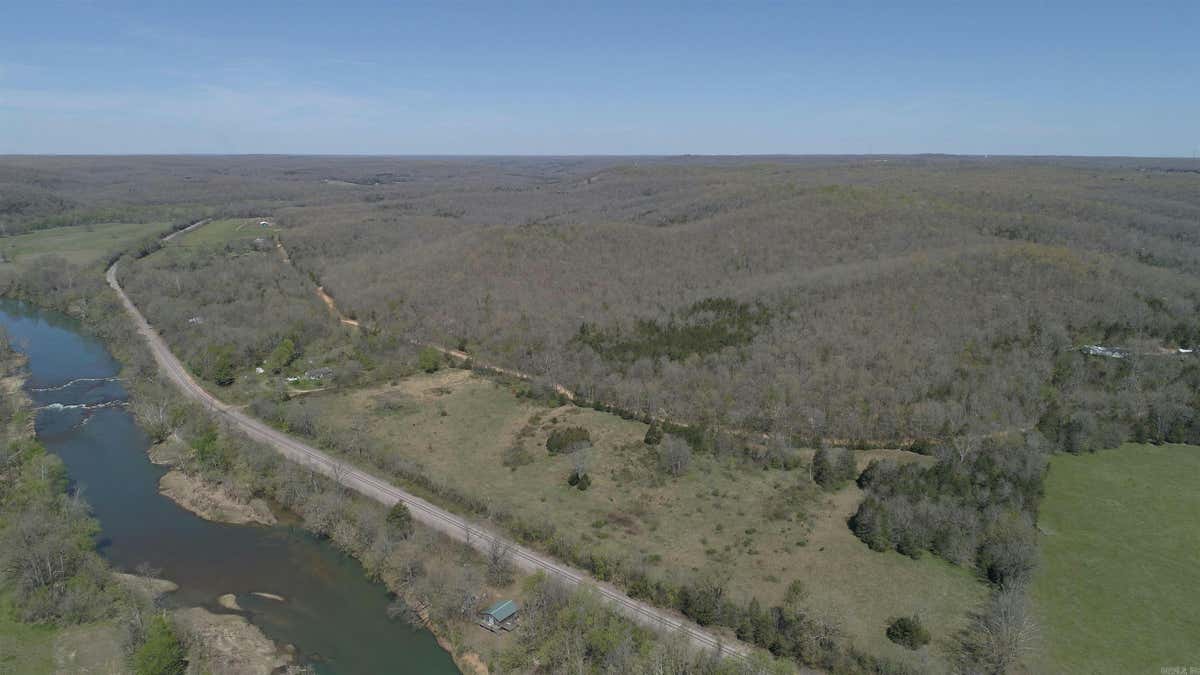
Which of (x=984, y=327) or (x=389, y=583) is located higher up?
(x=984, y=327)

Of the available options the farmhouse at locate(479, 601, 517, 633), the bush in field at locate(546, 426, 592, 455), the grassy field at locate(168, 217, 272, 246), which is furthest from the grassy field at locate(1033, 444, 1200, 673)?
the grassy field at locate(168, 217, 272, 246)

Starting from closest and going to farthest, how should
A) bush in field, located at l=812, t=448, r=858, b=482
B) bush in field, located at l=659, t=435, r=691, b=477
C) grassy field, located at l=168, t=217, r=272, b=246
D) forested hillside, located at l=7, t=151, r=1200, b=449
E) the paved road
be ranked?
the paved road < bush in field, located at l=812, t=448, r=858, b=482 < bush in field, located at l=659, t=435, r=691, b=477 < forested hillside, located at l=7, t=151, r=1200, b=449 < grassy field, located at l=168, t=217, r=272, b=246

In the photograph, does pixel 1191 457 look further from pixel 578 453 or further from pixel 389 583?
pixel 389 583

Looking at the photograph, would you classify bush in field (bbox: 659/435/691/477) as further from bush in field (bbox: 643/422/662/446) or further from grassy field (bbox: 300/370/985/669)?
bush in field (bbox: 643/422/662/446)

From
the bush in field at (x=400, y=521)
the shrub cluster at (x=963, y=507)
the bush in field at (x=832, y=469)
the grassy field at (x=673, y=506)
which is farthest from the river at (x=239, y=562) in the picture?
the bush in field at (x=832, y=469)

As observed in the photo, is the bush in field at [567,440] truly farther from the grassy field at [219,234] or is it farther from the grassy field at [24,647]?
the grassy field at [219,234]

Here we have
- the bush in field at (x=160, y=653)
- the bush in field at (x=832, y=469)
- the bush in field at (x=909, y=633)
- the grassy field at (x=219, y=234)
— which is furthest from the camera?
the grassy field at (x=219, y=234)

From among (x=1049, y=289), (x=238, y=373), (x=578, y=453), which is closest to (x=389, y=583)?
(x=578, y=453)
